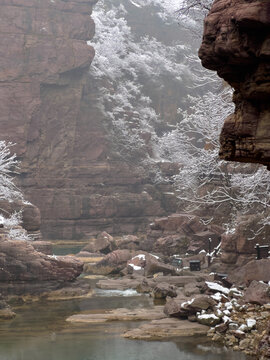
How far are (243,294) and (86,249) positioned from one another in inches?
819

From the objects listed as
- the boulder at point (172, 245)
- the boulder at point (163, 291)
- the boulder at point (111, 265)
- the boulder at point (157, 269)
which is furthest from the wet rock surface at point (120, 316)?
the boulder at point (172, 245)

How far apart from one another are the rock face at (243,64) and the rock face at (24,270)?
14806 millimetres

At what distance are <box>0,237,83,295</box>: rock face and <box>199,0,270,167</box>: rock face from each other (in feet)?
48.6

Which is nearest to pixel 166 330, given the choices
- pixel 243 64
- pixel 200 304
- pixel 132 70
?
pixel 200 304

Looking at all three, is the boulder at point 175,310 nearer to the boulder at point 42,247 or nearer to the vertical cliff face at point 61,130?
the boulder at point 42,247

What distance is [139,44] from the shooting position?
75.8 m

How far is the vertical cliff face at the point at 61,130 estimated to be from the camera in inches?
1962

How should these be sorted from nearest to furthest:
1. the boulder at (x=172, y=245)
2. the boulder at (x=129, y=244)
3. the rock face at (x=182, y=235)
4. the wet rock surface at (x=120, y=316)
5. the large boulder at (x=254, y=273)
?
the wet rock surface at (x=120, y=316) < the large boulder at (x=254, y=273) < the rock face at (x=182, y=235) < the boulder at (x=172, y=245) < the boulder at (x=129, y=244)

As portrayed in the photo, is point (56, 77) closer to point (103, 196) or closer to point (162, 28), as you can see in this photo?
point (103, 196)

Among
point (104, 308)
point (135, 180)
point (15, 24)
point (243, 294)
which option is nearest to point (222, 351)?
point (243, 294)

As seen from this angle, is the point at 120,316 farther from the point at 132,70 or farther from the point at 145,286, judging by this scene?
the point at 132,70

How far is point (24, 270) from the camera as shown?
21.3 m

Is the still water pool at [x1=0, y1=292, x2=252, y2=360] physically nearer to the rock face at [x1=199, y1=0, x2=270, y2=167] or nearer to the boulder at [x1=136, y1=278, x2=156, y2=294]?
the boulder at [x1=136, y1=278, x2=156, y2=294]

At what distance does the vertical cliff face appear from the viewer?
164ft
